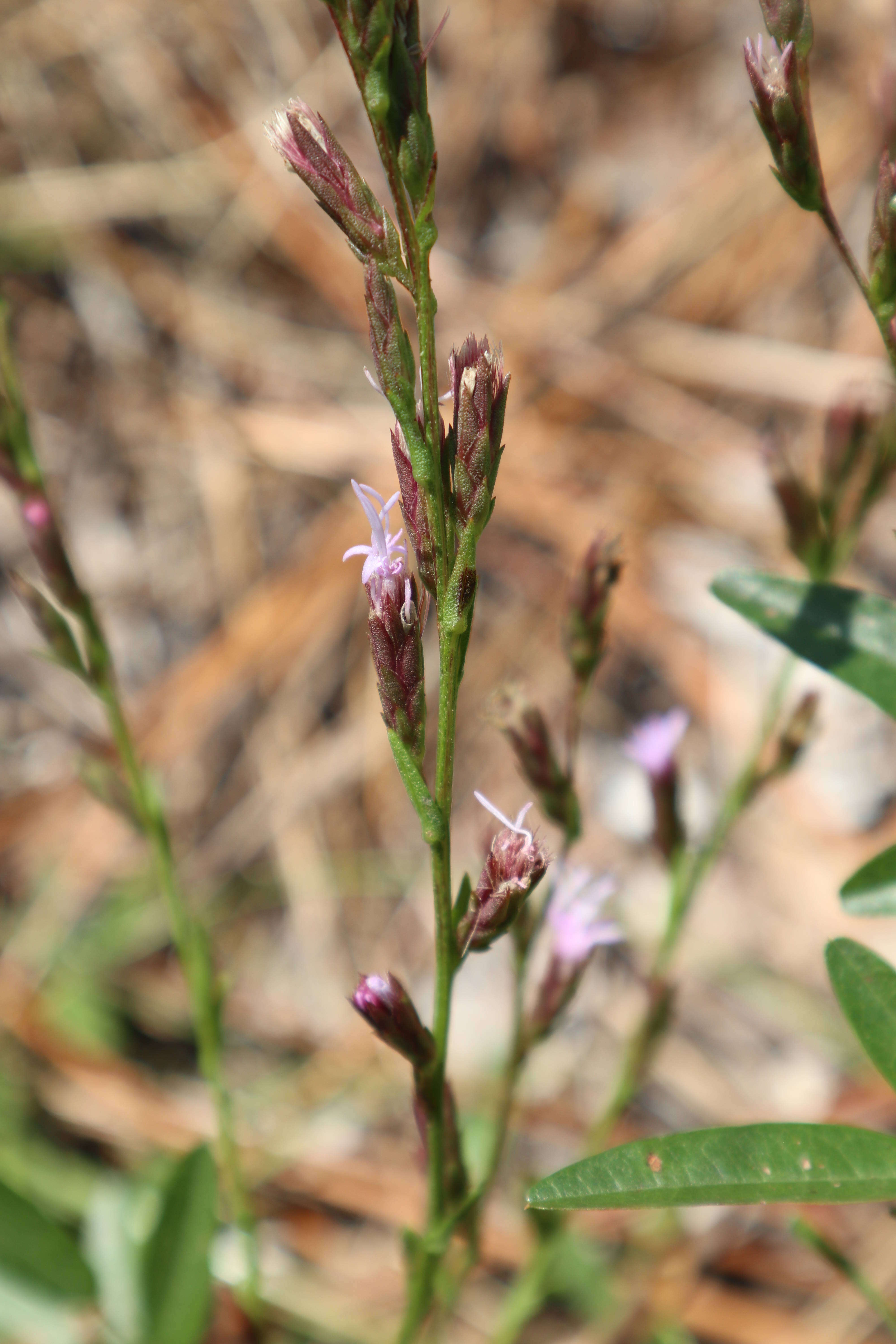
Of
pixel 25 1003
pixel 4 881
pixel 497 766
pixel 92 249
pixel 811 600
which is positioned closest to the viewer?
pixel 811 600

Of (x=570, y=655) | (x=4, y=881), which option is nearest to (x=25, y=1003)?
(x=4, y=881)

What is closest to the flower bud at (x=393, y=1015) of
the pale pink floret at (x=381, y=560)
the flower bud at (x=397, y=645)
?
the flower bud at (x=397, y=645)

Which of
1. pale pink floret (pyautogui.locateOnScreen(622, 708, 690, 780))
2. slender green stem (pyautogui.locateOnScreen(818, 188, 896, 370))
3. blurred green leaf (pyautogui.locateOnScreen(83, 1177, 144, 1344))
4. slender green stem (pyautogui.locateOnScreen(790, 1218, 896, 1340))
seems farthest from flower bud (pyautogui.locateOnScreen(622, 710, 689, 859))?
blurred green leaf (pyautogui.locateOnScreen(83, 1177, 144, 1344))

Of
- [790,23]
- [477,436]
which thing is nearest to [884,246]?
[790,23]

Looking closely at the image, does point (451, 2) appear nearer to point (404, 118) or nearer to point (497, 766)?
point (497, 766)

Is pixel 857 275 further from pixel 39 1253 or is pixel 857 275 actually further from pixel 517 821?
pixel 39 1253

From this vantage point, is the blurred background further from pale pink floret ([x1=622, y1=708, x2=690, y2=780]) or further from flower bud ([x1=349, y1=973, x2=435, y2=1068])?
flower bud ([x1=349, y1=973, x2=435, y2=1068])
